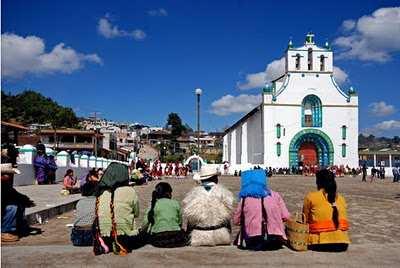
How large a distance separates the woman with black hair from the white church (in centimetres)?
4865

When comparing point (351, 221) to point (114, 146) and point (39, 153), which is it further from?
point (114, 146)

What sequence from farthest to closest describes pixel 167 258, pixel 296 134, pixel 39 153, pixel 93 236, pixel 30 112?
1. pixel 30 112
2. pixel 296 134
3. pixel 39 153
4. pixel 93 236
5. pixel 167 258

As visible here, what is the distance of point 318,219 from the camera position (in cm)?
621

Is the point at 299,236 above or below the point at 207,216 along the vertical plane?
below

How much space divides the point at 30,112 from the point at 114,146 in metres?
14.2

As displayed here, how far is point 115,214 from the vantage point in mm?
6320

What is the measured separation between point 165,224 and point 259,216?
1162 mm

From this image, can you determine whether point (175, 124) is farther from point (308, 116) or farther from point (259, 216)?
point (259, 216)

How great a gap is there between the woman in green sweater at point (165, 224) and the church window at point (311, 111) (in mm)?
50640

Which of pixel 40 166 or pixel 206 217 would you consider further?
pixel 40 166

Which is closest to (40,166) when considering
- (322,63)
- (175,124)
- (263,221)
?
(263,221)

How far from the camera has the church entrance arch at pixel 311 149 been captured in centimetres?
5559

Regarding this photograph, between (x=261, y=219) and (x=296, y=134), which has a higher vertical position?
(x=296, y=134)

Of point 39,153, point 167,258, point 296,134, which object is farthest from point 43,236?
point 296,134
